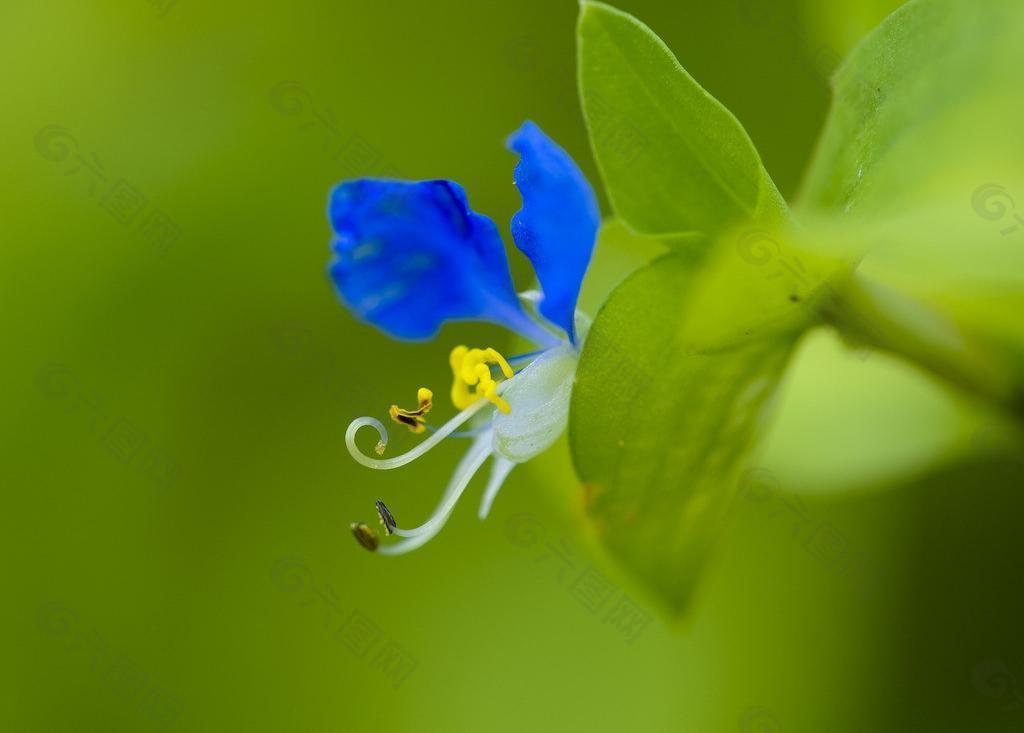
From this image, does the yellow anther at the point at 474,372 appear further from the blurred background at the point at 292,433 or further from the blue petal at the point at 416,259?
the blurred background at the point at 292,433

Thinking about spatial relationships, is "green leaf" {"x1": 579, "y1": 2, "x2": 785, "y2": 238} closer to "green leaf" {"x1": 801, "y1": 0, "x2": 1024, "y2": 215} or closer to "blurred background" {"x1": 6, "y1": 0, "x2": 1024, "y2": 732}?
"green leaf" {"x1": 801, "y1": 0, "x2": 1024, "y2": 215}

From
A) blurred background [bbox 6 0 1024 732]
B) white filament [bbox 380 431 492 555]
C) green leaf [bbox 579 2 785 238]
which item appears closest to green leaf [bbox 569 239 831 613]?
green leaf [bbox 579 2 785 238]

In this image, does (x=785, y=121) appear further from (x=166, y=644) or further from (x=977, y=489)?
(x=166, y=644)

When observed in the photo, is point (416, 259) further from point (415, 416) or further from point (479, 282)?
point (415, 416)

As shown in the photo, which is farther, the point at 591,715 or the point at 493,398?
the point at 591,715

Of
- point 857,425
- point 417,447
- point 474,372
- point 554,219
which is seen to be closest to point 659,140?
point 554,219

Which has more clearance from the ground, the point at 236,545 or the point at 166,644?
the point at 236,545

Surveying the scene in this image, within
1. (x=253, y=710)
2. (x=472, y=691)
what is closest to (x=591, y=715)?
(x=472, y=691)
